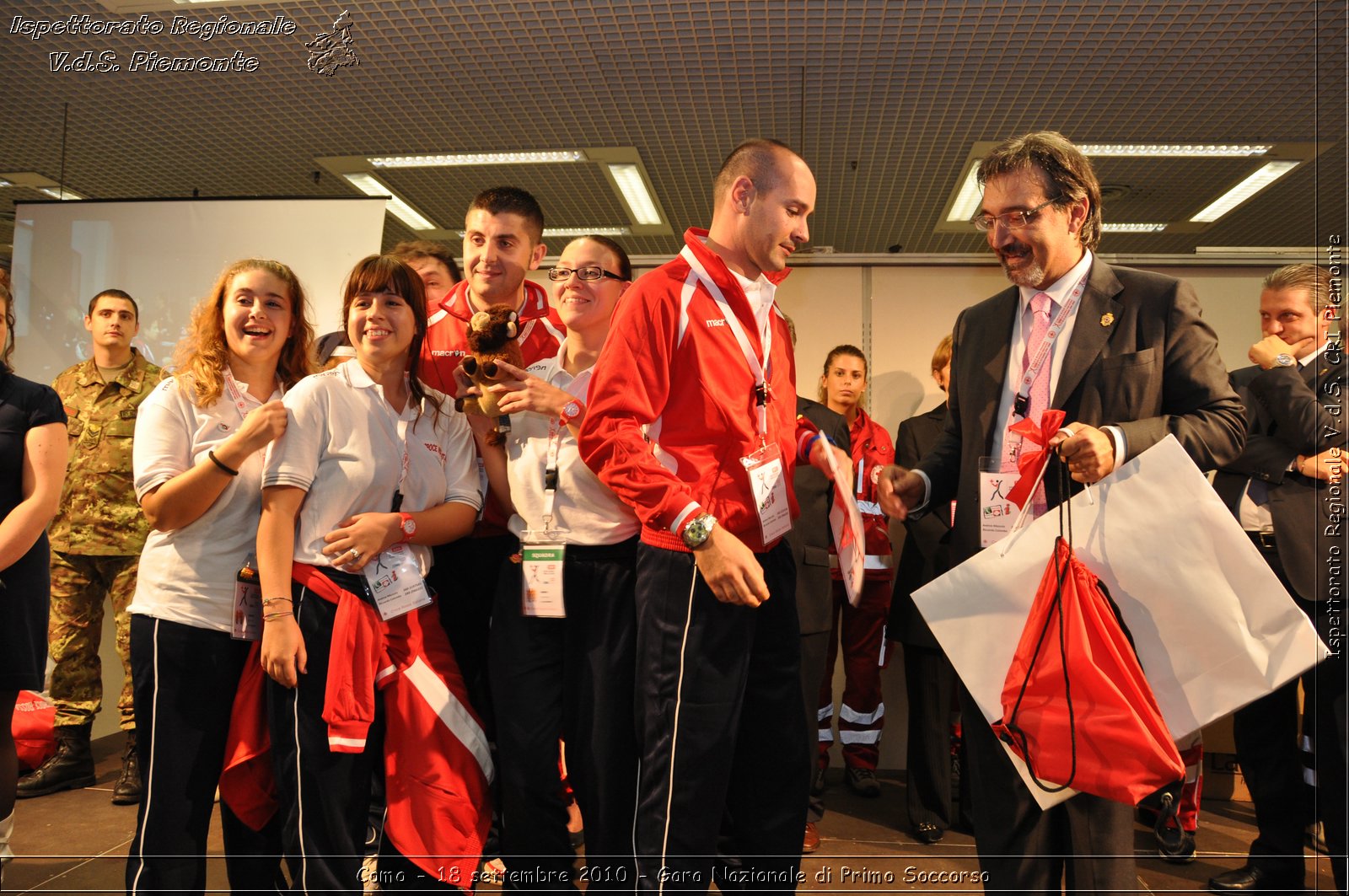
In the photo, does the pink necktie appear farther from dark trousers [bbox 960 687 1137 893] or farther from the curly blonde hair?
the curly blonde hair

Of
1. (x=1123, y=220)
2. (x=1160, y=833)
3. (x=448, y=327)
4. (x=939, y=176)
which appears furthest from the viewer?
(x=1123, y=220)

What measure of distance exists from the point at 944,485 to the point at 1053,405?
1.32 ft

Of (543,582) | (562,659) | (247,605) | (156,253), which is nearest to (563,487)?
(543,582)

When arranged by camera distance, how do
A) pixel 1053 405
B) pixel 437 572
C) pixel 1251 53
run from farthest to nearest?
pixel 1251 53
pixel 437 572
pixel 1053 405

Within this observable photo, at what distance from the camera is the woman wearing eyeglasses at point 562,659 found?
2139 mm

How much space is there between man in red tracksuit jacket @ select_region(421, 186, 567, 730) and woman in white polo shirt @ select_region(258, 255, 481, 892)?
9.1 inches

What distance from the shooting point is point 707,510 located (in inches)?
76.0

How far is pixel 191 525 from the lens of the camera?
2234mm

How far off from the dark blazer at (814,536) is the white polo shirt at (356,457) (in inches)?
51.8

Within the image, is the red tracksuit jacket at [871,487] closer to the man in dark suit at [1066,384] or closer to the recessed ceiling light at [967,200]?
the man in dark suit at [1066,384]

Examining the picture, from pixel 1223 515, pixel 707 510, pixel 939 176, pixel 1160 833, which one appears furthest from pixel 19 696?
pixel 939 176

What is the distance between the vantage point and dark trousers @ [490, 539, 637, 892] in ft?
7.00

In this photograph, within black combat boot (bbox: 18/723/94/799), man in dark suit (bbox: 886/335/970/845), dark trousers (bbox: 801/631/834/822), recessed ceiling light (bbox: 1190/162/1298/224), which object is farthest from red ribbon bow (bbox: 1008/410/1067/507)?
recessed ceiling light (bbox: 1190/162/1298/224)

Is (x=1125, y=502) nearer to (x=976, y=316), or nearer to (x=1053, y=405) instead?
(x=1053, y=405)
